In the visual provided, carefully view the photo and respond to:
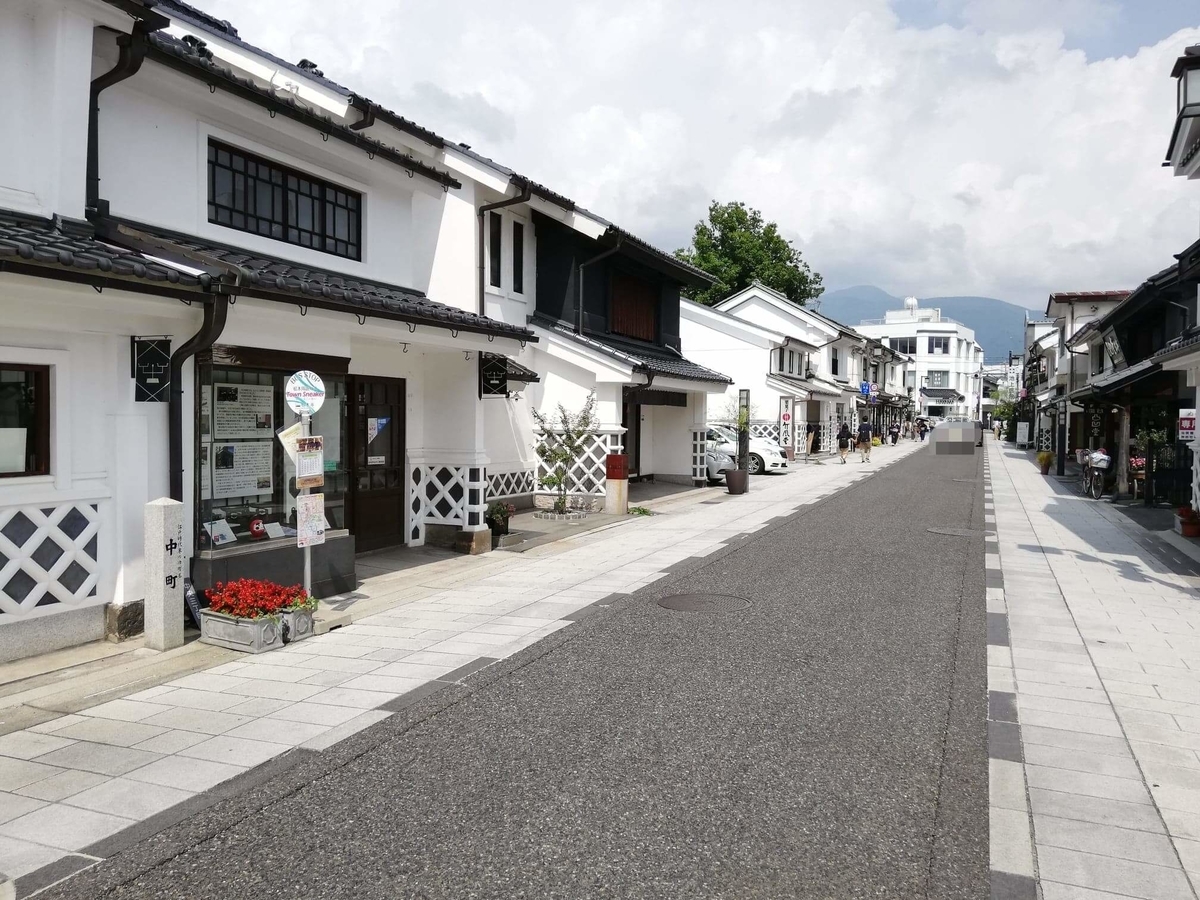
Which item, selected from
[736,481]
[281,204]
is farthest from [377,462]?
[736,481]

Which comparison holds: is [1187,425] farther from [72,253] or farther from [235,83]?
[72,253]

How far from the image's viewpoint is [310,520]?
332 inches

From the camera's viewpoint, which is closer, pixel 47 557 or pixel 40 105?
pixel 47 557

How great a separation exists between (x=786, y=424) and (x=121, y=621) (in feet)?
103

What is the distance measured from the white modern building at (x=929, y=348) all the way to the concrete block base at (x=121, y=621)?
8548 centimetres

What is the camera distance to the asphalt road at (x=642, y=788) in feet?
12.6

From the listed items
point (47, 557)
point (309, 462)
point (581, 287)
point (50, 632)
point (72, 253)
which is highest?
point (581, 287)

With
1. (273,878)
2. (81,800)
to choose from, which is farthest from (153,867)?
(81,800)

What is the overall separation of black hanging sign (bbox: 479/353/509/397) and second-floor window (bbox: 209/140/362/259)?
7.82 ft

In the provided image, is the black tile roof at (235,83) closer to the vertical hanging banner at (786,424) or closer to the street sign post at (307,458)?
the street sign post at (307,458)

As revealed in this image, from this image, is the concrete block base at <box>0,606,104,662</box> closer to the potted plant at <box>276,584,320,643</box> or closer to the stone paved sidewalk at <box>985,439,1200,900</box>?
the potted plant at <box>276,584,320,643</box>

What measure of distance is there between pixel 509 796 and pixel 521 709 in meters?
1.38

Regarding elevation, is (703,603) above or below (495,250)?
below

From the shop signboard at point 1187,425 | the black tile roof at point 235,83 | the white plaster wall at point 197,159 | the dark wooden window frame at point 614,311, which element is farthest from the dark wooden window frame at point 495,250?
the shop signboard at point 1187,425
